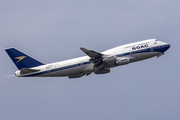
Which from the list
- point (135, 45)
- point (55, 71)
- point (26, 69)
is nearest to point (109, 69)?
point (135, 45)

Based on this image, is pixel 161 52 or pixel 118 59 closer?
pixel 118 59

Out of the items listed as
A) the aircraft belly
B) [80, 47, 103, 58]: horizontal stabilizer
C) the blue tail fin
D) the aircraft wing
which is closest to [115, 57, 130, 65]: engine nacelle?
the aircraft belly

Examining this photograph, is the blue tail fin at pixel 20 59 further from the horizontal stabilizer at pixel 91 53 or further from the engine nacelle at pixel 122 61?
the engine nacelle at pixel 122 61

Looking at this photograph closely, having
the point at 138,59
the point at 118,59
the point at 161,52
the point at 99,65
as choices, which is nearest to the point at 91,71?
the point at 99,65

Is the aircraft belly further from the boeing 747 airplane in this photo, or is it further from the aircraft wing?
the aircraft wing

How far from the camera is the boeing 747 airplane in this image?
6606cm

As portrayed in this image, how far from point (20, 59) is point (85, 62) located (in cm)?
1460

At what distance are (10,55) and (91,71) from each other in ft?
60.6

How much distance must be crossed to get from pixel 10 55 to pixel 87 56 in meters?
17.2

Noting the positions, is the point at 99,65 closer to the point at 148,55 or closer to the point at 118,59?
the point at 118,59

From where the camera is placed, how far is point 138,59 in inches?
2717

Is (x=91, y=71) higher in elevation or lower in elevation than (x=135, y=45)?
lower

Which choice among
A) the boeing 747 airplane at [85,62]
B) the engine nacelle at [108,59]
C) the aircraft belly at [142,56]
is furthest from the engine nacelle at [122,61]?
the aircraft belly at [142,56]

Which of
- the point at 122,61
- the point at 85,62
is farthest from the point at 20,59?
the point at 122,61
